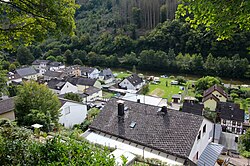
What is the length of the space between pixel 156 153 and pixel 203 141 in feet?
9.01

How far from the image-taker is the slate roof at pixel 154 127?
10.3m

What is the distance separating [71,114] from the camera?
17.7 meters

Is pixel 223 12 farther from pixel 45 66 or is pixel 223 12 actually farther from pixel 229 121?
pixel 45 66

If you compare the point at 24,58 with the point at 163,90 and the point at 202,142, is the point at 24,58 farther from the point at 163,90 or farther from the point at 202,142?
the point at 202,142

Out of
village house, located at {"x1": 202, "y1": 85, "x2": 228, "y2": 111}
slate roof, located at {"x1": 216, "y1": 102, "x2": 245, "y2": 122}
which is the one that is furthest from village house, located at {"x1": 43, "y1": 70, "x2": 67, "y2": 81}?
slate roof, located at {"x1": 216, "y1": 102, "x2": 245, "y2": 122}

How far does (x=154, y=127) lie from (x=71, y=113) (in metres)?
8.24

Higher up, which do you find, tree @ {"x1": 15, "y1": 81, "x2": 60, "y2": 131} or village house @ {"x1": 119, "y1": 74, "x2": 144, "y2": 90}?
tree @ {"x1": 15, "y1": 81, "x2": 60, "y2": 131}

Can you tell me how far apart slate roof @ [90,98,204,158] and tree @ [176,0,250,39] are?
7.36m

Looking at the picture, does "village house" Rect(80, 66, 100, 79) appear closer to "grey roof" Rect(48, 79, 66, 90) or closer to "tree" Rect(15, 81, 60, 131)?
"grey roof" Rect(48, 79, 66, 90)

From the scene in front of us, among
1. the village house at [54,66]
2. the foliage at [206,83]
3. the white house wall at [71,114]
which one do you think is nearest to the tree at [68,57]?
the village house at [54,66]

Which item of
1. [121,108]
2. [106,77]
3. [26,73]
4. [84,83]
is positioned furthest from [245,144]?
[26,73]

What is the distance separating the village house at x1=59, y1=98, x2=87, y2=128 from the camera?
56.0ft

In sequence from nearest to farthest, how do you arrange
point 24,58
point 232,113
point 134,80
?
point 232,113
point 134,80
point 24,58

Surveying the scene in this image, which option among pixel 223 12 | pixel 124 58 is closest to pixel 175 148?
pixel 223 12
